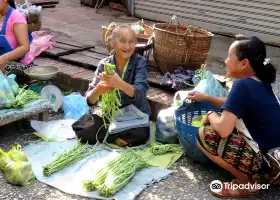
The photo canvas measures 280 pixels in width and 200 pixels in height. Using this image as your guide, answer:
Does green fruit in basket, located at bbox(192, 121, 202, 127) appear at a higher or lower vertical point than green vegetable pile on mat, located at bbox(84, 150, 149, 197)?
higher

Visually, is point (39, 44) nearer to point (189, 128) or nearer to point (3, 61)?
point (3, 61)

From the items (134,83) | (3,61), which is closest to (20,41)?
(3,61)

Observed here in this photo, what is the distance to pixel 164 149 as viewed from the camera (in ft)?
13.3

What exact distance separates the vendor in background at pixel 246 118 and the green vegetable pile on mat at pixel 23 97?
1.87 metres

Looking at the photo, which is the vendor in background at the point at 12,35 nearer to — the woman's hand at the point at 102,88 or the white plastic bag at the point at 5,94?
the white plastic bag at the point at 5,94

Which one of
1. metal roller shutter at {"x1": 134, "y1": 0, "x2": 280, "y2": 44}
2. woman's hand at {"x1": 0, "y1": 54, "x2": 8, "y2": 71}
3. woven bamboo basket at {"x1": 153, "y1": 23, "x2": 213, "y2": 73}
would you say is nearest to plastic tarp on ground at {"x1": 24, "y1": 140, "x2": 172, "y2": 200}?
woman's hand at {"x1": 0, "y1": 54, "x2": 8, "y2": 71}

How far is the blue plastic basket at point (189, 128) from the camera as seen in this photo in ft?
12.2

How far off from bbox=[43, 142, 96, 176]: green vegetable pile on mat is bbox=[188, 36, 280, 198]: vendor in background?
1.11m

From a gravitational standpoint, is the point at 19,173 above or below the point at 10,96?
below

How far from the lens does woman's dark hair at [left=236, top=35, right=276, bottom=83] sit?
3205mm

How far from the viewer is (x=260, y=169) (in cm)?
332

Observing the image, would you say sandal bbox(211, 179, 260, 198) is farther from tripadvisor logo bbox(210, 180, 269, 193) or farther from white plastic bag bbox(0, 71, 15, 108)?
white plastic bag bbox(0, 71, 15, 108)

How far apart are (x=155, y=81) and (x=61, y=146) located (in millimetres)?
1406

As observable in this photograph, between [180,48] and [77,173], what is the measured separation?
1980mm
